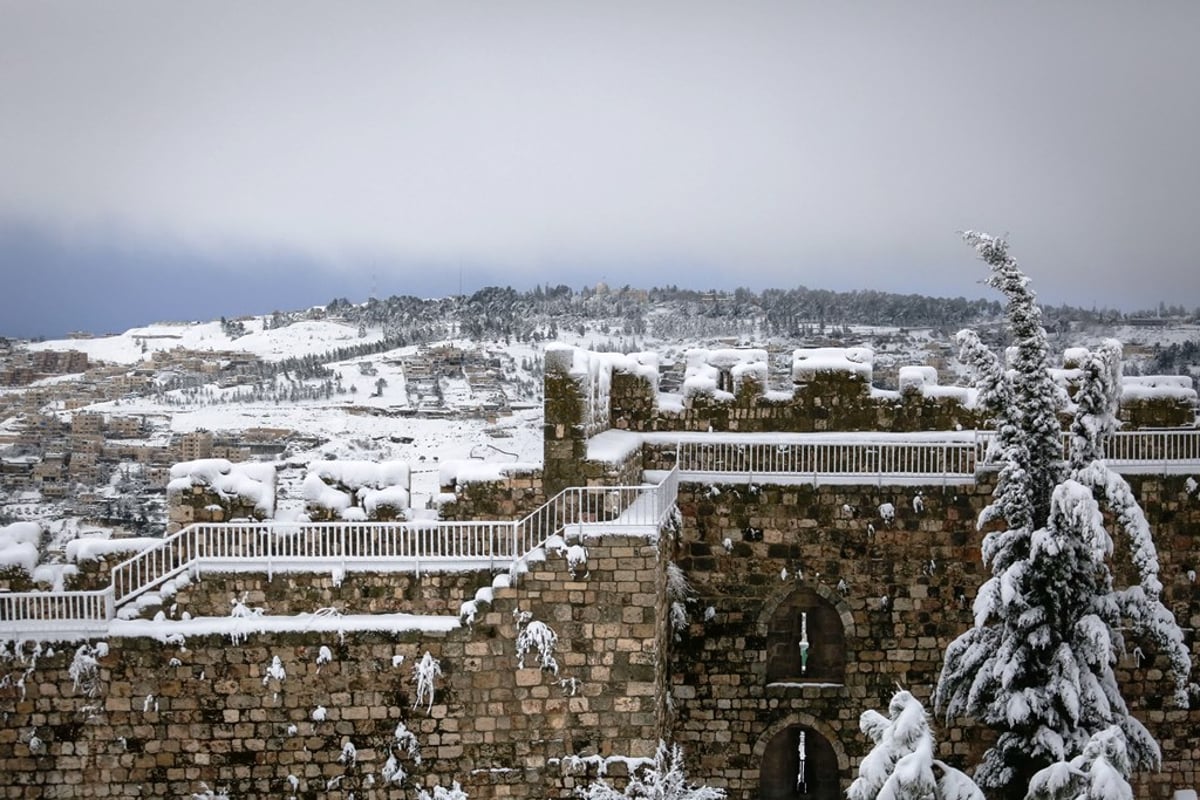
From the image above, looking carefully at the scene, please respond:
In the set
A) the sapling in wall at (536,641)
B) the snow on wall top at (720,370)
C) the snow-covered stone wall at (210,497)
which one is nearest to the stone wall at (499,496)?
the sapling in wall at (536,641)

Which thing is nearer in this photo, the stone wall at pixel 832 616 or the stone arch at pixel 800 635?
the stone wall at pixel 832 616

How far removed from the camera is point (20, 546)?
605 inches

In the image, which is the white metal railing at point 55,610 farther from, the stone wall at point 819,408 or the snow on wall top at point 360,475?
the stone wall at point 819,408

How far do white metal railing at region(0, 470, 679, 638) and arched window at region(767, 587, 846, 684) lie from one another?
2786 millimetres

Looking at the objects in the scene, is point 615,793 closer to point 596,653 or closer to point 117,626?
point 596,653

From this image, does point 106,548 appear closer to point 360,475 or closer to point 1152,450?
point 360,475

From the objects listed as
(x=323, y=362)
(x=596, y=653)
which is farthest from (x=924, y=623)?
(x=323, y=362)

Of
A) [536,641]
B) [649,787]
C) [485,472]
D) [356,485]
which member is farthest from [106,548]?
[649,787]

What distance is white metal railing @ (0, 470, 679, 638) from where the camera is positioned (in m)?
15.0

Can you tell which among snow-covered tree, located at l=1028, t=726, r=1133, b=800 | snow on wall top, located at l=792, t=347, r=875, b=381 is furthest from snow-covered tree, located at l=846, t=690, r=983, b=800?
snow on wall top, located at l=792, t=347, r=875, b=381

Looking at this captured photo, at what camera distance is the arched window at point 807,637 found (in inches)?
686

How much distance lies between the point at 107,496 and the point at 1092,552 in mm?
17939

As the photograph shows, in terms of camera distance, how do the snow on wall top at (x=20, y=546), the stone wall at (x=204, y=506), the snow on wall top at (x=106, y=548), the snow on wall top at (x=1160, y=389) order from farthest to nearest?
the snow on wall top at (x=1160, y=389)
the stone wall at (x=204, y=506)
the snow on wall top at (x=106, y=548)
the snow on wall top at (x=20, y=546)

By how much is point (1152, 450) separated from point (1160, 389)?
3.25 ft
